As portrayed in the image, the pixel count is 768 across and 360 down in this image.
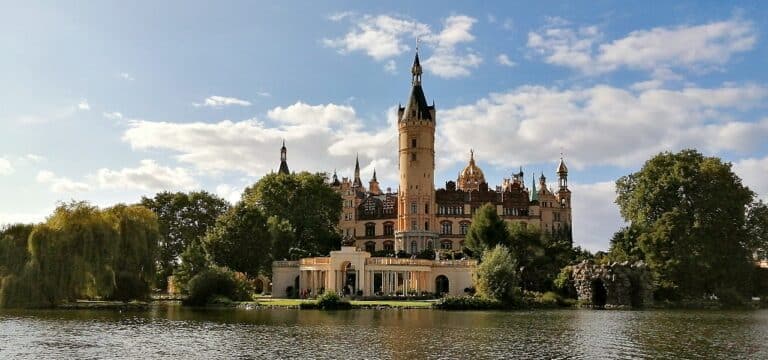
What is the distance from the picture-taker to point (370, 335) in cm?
3381

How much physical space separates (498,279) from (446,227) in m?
48.6

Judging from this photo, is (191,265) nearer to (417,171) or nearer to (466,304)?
(466,304)

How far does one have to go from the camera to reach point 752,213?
216 feet

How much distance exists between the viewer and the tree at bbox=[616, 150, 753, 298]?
63.2 meters

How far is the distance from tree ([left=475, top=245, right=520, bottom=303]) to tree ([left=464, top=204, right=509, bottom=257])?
13.0m

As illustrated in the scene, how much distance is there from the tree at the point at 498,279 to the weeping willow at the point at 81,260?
24019 millimetres

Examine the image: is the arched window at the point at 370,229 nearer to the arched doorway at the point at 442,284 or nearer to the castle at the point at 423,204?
the castle at the point at 423,204

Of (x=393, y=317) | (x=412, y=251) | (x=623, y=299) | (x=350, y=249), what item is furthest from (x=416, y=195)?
(x=393, y=317)

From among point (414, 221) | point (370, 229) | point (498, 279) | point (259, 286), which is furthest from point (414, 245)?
point (498, 279)

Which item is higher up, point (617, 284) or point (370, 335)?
point (617, 284)

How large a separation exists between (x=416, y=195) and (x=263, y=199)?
68.9 ft

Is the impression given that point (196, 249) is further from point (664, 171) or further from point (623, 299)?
point (664, 171)

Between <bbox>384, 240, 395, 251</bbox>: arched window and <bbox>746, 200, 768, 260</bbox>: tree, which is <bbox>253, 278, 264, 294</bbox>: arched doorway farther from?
<bbox>746, 200, 768, 260</bbox>: tree

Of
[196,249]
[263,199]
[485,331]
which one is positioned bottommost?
[485,331]
